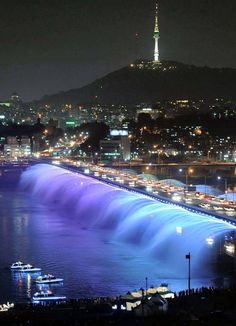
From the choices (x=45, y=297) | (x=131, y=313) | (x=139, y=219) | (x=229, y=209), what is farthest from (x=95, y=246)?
(x=131, y=313)

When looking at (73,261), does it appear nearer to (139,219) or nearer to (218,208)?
(218,208)

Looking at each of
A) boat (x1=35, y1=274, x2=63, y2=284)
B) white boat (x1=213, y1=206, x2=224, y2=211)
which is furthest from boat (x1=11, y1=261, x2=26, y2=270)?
white boat (x1=213, y1=206, x2=224, y2=211)

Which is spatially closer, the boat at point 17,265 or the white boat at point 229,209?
the boat at point 17,265

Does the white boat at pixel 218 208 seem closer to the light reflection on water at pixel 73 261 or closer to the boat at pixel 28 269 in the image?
the light reflection on water at pixel 73 261

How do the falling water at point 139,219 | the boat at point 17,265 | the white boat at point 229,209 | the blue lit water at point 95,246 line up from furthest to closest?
1. the white boat at point 229,209
2. the falling water at point 139,219
3. the boat at point 17,265
4. the blue lit water at point 95,246

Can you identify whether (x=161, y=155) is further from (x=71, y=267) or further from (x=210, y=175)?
(x=71, y=267)

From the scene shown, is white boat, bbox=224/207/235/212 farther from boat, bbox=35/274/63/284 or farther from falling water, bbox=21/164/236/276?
boat, bbox=35/274/63/284

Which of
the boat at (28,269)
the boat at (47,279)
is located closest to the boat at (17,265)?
the boat at (28,269)
